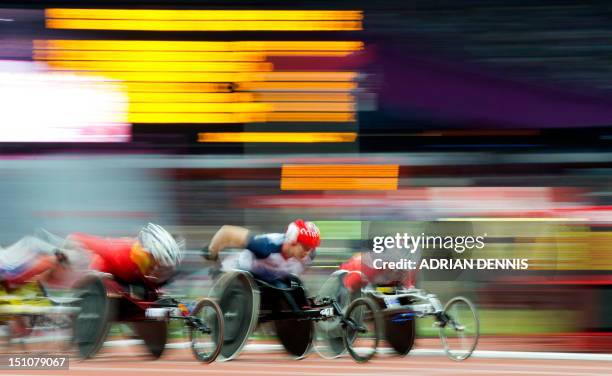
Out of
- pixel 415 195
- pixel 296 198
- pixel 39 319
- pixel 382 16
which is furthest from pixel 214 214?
pixel 39 319

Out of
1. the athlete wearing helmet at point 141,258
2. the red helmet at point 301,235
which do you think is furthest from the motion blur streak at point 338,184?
the athlete wearing helmet at point 141,258

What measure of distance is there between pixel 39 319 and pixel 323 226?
389 centimetres

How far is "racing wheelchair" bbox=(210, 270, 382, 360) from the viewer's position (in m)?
8.76

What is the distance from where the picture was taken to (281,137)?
12.9 meters

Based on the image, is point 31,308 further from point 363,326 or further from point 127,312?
point 363,326

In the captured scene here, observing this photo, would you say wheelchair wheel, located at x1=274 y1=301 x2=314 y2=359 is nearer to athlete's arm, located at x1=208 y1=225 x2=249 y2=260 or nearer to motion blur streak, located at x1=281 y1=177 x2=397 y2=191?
athlete's arm, located at x1=208 y1=225 x2=249 y2=260

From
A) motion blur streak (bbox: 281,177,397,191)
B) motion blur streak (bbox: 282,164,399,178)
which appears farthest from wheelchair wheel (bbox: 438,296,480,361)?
motion blur streak (bbox: 282,164,399,178)

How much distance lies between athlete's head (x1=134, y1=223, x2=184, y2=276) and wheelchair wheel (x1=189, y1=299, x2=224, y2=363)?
33 cm

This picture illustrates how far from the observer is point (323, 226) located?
39.7ft

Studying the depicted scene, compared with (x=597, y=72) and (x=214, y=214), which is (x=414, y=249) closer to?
(x=214, y=214)

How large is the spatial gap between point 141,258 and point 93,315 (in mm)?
466

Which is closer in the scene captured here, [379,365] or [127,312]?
[127,312]

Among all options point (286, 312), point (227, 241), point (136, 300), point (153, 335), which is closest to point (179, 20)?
point (227, 241)

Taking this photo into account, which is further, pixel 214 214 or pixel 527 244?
pixel 214 214
